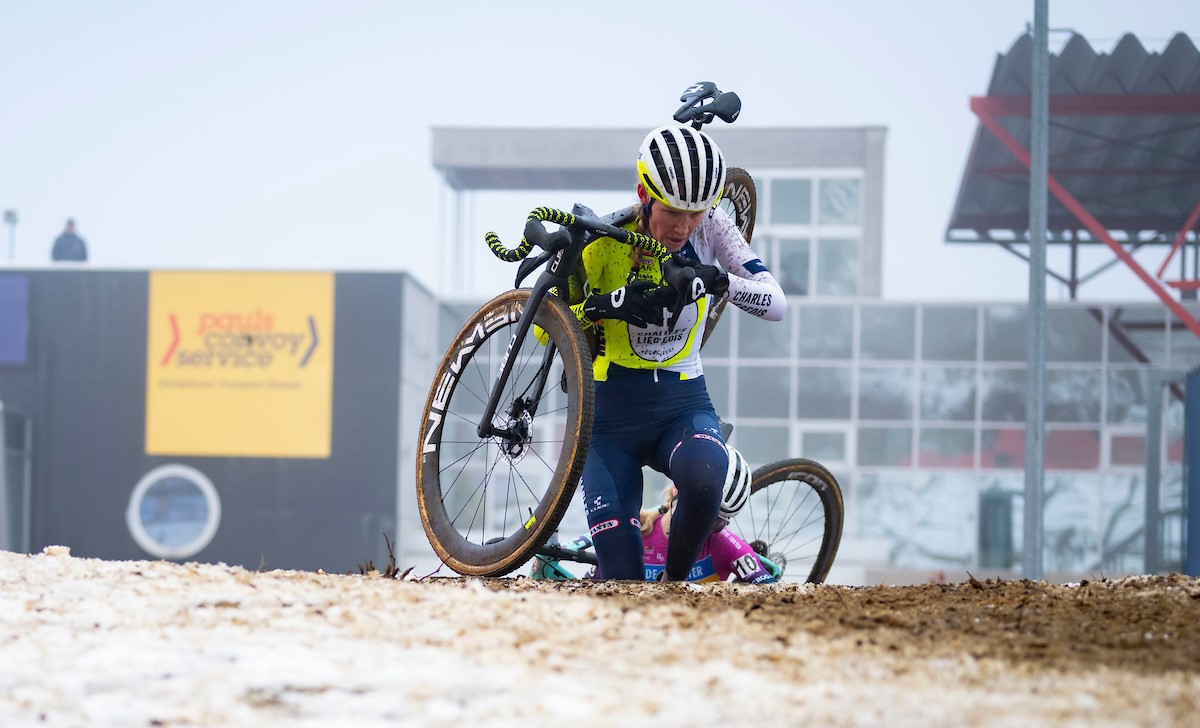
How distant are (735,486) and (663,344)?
661mm

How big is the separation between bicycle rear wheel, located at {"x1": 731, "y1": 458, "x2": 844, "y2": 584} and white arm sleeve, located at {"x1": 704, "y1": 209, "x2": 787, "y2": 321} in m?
1.29

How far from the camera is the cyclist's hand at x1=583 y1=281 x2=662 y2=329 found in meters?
5.11

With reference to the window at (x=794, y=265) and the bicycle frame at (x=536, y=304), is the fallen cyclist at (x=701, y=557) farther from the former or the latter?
the window at (x=794, y=265)

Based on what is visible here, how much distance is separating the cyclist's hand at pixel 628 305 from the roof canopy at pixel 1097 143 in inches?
768

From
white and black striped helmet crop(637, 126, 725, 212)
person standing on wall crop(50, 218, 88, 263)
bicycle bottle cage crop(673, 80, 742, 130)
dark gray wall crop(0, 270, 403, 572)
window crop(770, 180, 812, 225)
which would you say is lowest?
dark gray wall crop(0, 270, 403, 572)

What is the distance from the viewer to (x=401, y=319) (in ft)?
91.7

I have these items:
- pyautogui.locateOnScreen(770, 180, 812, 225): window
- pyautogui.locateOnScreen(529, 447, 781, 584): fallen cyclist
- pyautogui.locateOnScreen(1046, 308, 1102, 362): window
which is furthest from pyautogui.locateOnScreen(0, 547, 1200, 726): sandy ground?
pyautogui.locateOnScreen(770, 180, 812, 225): window

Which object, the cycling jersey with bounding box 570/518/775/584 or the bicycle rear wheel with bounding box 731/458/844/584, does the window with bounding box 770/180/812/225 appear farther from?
the cycling jersey with bounding box 570/518/775/584

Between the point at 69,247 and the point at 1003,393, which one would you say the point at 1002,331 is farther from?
the point at 69,247

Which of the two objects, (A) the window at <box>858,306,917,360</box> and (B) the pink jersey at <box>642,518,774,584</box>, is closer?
(B) the pink jersey at <box>642,518,774,584</box>

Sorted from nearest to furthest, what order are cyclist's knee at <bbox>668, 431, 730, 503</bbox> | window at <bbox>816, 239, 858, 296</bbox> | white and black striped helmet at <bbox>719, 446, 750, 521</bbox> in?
cyclist's knee at <bbox>668, 431, 730, 503</bbox> → white and black striped helmet at <bbox>719, 446, 750, 521</bbox> → window at <bbox>816, 239, 858, 296</bbox>

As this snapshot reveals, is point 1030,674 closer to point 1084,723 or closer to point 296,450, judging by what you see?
point 1084,723

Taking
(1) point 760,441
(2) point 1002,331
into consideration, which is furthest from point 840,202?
(1) point 760,441

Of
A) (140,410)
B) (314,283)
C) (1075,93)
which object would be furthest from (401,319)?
(1075,93)
